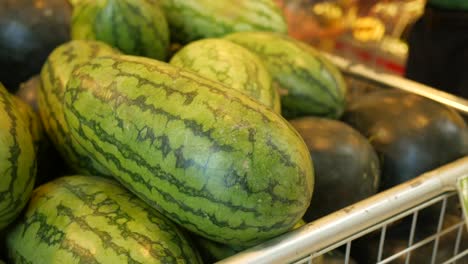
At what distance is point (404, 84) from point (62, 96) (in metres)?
0.72

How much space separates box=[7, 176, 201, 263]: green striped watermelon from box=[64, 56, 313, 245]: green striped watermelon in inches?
1.1

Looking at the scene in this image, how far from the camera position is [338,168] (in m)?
0.93

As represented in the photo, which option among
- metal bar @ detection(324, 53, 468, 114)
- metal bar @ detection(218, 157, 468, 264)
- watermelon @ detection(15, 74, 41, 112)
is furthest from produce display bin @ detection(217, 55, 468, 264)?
watermelon @ detection(15, 74, 41, 112)

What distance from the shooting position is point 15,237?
2.50ft

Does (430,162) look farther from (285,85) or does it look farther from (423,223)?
(285,85)

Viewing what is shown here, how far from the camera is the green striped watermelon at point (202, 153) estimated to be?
2.19 feet

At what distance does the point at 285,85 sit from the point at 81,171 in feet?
1.29

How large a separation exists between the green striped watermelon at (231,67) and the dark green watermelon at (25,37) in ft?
1.12

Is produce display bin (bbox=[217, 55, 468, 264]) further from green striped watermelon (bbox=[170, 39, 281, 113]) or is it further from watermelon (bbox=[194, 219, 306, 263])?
green striped watermelon (bbox=[170, 39, 281, 113])

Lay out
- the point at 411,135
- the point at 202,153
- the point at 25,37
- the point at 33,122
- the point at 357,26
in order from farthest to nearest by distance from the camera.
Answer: the point at 357,26, the point at 25,37, the point at 411,135, the point at 33,122, the point at 202,153

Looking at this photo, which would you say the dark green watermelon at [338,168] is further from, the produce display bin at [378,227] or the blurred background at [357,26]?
the blurred background at [357,26]

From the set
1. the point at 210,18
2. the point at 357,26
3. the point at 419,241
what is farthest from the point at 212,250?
the point at 357,26

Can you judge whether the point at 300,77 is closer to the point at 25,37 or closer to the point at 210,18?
the point at 210,18

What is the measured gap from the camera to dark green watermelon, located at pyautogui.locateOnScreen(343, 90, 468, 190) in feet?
3.37
